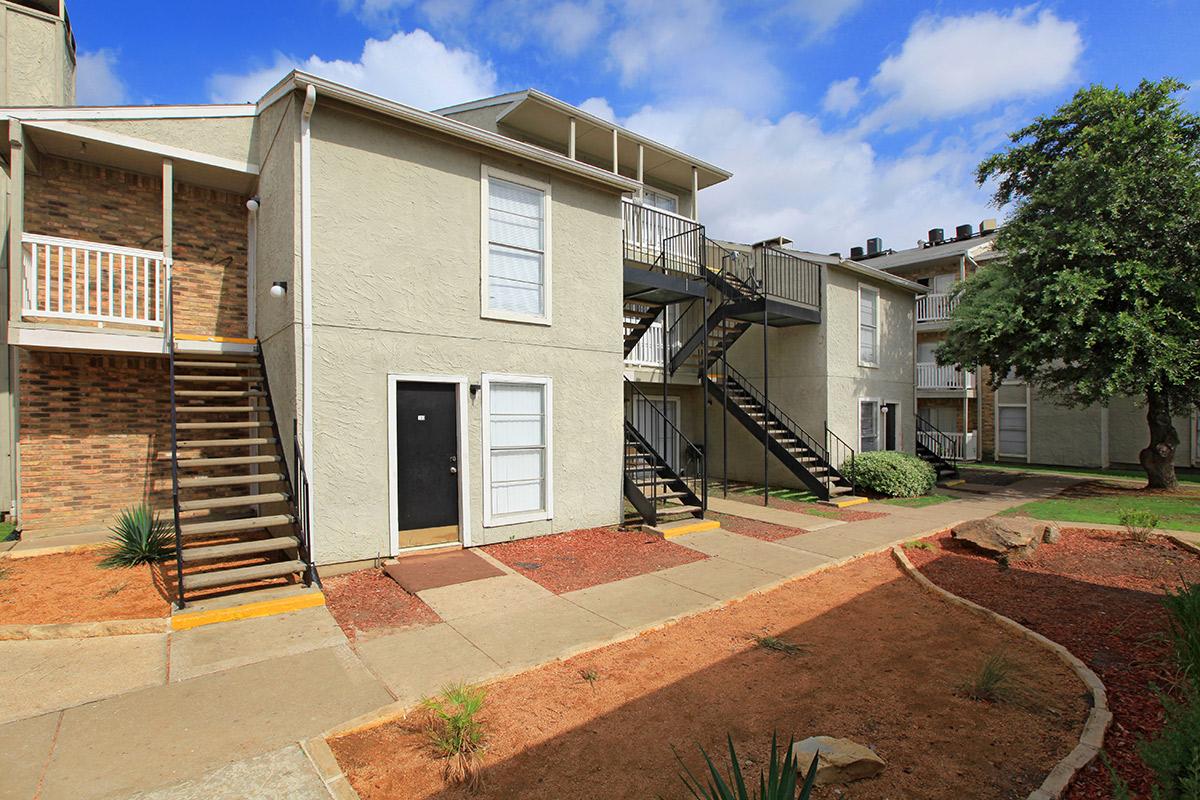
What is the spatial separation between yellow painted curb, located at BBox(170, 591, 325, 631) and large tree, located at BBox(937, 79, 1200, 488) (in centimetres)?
1519

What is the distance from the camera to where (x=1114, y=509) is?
11.5 meters

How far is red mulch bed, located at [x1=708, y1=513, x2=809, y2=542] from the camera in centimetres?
936

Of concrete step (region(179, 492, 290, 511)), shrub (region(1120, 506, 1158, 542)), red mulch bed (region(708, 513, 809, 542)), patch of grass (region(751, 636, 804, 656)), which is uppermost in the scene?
concrete step (region(179, 492, 290, 511))

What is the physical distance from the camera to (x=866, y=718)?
3.77 meters

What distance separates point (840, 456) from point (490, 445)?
1004cm

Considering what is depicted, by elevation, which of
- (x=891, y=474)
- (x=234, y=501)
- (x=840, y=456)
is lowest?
(x=891, y=474)

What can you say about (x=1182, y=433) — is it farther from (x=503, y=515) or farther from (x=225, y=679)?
(x=225, y=679)

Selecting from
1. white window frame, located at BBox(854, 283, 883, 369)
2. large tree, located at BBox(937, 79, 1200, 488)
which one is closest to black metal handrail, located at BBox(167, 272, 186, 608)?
white window frame, located at BBox(854, 283, 883, 369)

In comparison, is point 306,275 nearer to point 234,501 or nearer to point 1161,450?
point 234,501

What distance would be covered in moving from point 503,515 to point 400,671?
373 centimetres

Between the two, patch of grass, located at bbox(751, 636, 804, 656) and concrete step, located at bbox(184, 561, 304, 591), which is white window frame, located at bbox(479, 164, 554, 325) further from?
patch of grass, located at bbox(751, 636, 804, 656)

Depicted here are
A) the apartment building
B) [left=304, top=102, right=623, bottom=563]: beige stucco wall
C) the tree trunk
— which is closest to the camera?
[left=304, top=102, right=623, bottom=563]: beige stucco wall

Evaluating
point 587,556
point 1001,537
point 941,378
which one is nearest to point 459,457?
point 587,556

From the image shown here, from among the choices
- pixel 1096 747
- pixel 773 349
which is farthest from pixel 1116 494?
pixel 1096 747
